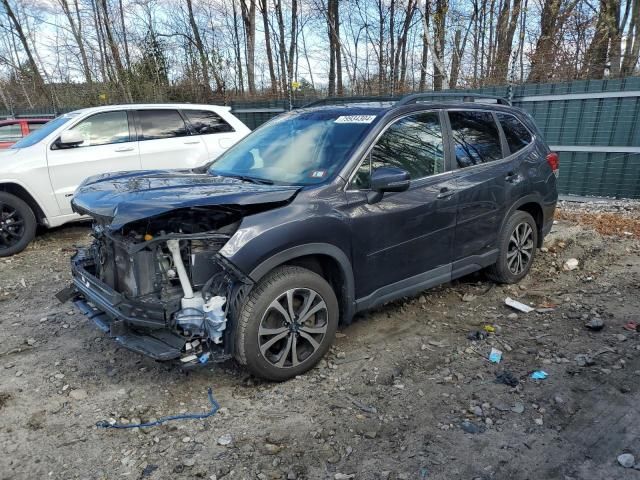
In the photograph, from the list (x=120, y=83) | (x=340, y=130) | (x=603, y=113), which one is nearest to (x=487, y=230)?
(x=340, y=130)

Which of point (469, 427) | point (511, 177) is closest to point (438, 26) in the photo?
point (511, 177)

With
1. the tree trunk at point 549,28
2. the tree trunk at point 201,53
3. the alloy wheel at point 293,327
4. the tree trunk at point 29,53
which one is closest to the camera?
the alloy wheel at point 293,327

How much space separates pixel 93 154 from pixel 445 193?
16.8ft

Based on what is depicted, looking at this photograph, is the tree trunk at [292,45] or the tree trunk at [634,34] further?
the tree trunk at [292,45]

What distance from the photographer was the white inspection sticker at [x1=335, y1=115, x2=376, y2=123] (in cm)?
361

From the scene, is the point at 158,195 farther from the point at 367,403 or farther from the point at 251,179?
the point at 367,403

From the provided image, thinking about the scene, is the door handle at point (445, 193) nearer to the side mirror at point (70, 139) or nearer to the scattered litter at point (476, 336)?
the scattered litter at point (476, 336)

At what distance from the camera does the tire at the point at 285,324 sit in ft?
9.57

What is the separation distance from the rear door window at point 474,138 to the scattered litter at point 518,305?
1.38 meters

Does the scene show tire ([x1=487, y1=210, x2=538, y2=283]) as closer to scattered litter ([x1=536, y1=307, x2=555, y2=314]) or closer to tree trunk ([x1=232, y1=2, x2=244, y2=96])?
scattered litter ([x1=536, y1=307, x2=555, y2=314])

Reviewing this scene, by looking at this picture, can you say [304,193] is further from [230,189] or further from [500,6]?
[500,6]

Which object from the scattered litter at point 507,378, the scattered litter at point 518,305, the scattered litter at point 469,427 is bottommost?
the scattered litter at point 518,305

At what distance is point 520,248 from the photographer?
15.9ft

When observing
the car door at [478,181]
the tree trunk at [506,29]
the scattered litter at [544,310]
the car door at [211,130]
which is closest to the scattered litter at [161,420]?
the car door at [478,181]
